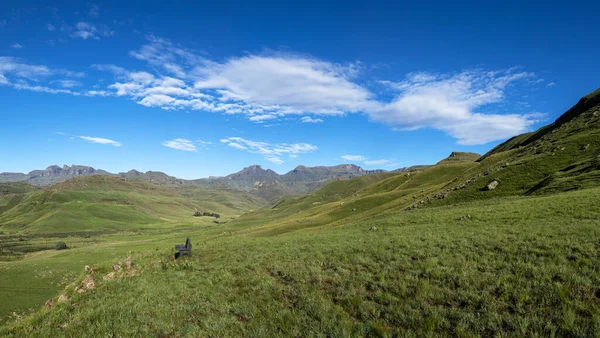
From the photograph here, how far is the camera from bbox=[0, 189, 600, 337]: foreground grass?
11.7 m

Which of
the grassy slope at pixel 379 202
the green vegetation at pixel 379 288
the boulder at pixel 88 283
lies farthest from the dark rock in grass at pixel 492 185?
the boulder at pixel 88 283

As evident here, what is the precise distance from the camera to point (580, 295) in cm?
1184

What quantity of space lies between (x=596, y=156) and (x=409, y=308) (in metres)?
56.4

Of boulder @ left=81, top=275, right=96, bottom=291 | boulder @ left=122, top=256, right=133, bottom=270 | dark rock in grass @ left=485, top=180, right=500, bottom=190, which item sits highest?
dark rock in grass @ left=485, top=180, right=500, bottom=190

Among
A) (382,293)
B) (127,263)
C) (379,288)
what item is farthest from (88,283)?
(382,293)

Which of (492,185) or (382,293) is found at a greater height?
(492,185)

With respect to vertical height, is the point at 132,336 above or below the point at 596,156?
below

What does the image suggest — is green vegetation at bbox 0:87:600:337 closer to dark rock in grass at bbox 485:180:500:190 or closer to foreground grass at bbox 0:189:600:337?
foreground grass at bbox 0:189:600:337

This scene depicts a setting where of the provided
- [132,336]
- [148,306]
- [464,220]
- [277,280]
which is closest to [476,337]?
[277,280]

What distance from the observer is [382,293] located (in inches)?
591

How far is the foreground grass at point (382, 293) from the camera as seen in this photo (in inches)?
462

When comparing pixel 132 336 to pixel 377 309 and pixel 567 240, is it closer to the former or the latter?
pixel 377 309

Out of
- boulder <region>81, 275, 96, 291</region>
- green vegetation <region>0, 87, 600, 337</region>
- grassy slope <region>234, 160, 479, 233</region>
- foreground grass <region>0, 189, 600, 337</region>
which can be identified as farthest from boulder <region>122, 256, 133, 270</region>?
grassy slope <region>234, 160, 479, 233</region>

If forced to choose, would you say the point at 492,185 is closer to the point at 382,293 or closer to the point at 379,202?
the point at 379,202
